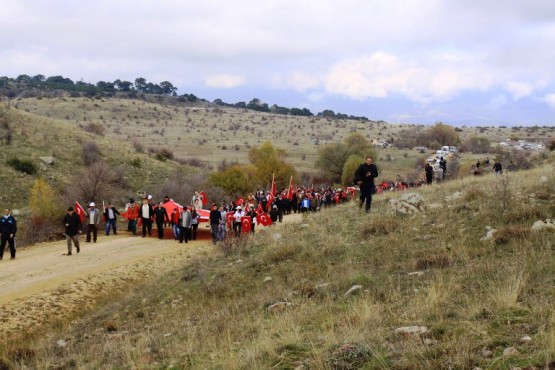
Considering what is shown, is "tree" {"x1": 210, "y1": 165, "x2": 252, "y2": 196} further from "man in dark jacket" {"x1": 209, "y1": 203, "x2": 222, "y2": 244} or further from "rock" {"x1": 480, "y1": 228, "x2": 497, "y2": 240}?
"rock" {"x1": 480, "y1": 228, "x2": 497, "y2": 240}

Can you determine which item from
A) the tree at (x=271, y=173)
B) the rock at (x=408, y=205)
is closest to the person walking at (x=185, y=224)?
the rock at (x=408, y=205)

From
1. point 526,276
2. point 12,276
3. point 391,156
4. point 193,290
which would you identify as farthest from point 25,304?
point 391,156

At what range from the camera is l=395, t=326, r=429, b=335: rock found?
628cm

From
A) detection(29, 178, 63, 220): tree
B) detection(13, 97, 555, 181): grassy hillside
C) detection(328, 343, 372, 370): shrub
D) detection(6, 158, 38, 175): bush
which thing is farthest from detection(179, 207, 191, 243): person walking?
detection(13, 97, 555, 181): grassy hillside

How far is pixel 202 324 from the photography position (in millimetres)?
9289

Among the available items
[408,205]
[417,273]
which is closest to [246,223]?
[408,205]

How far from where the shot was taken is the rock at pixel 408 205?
53.7ft

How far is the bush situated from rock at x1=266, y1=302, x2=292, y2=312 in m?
38.3

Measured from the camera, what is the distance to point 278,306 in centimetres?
951

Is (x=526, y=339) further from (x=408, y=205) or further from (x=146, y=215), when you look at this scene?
(x=146, y=215)

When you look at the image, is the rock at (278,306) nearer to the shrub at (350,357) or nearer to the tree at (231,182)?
the shrub at (350,357)

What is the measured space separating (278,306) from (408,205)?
809 cm

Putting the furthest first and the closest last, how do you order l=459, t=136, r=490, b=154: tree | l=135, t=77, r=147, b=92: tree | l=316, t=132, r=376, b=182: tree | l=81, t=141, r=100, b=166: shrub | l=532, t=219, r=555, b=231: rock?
l=135, t=77, r=147, b=92: tree, l=459, t=136, r=490, b=154: tree, l=316, t=132, r=376, b=182: tree, l=81, t=141, r=100, b=166: shrub, l=532, t=219, r=555, b=231: rock

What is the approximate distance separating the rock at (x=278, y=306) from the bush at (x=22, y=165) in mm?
38320
